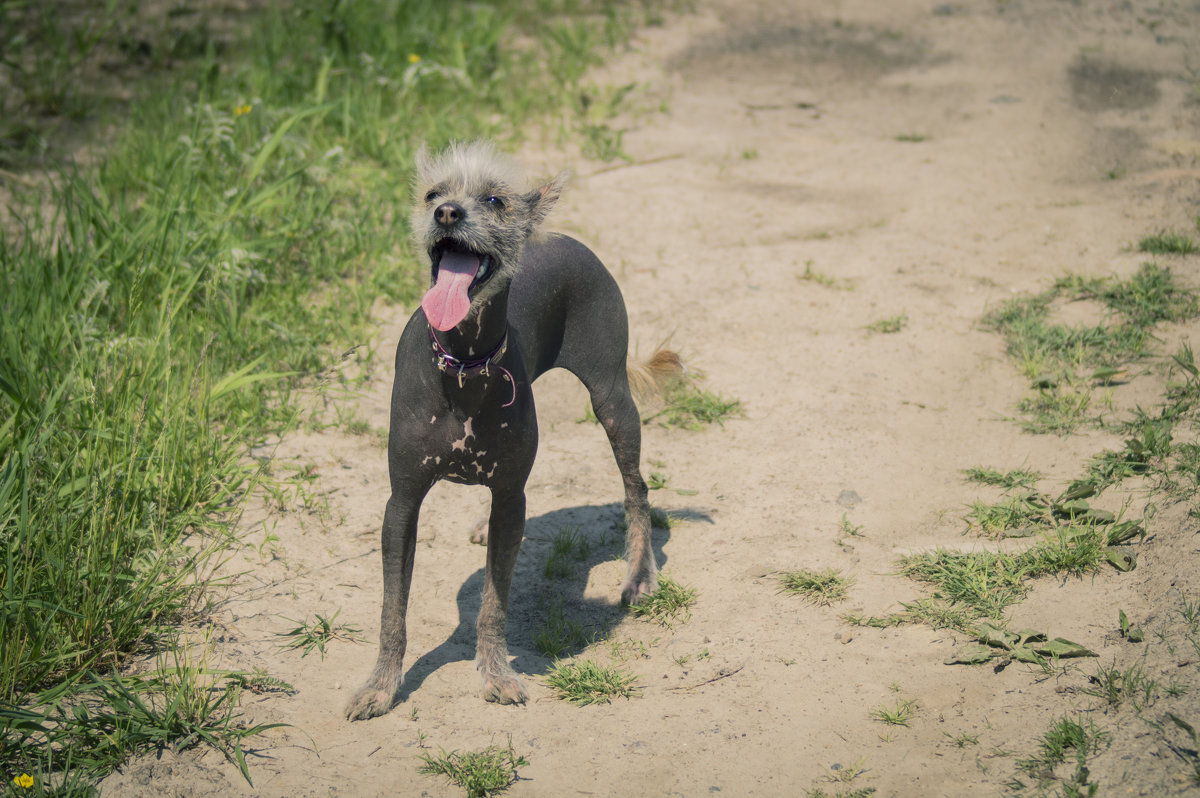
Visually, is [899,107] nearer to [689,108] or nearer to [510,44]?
[689,108]

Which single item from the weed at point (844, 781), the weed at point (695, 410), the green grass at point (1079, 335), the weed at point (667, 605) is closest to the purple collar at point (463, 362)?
the weed at point (667, 605)

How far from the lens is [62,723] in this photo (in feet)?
9.53

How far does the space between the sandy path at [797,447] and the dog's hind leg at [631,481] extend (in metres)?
0.14

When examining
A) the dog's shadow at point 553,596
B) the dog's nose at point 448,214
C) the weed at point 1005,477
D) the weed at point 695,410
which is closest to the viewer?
the dog's nose at point 448,214

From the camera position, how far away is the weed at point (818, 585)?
3.79m

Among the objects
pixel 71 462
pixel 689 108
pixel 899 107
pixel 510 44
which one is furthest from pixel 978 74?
pixel 71 462

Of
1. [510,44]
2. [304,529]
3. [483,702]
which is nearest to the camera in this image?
[483,702]

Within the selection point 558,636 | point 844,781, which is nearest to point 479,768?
point 558,636

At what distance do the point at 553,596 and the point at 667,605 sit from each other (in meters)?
0.49

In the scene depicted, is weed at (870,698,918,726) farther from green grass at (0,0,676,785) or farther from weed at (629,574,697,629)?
green grass at (0,0,676,785)

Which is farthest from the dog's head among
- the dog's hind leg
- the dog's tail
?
the dog's tail

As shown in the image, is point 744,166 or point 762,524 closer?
point 762,524

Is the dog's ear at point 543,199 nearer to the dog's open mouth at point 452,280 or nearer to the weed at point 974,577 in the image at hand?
the dog's open mouth at point 452,280

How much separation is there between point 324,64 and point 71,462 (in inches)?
169
